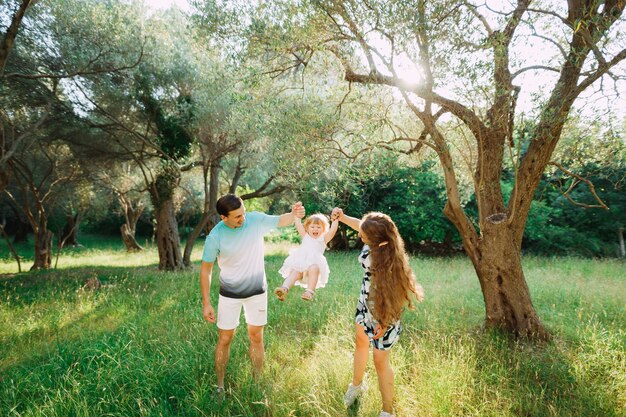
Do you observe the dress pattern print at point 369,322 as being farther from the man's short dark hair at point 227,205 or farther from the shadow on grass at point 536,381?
the man's short dark hair at point 227,205

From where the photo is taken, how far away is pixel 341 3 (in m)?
5.46

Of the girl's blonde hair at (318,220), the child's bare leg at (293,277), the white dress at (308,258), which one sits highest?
the girl's blonde hair at (318,220)

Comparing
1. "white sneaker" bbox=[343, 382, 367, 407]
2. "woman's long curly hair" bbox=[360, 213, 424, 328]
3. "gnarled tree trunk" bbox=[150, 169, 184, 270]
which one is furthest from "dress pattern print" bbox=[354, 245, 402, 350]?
"gnarled tree trunk" bbox=[150, 169, 184, 270]

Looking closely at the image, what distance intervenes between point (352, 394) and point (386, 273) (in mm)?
1459

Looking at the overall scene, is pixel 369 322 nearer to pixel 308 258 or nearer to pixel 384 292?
pixel 384 292

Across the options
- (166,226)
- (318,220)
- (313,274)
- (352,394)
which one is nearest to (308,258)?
(313,274)

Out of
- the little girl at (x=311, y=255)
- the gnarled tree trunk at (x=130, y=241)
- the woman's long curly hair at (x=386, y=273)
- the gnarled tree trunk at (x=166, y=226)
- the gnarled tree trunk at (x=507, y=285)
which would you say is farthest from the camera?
the gnarled tree trunk at (x=130, y=241)

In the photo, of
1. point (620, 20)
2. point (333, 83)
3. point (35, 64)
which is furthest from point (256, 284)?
point (35, 64)

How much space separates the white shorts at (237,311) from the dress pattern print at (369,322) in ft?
3.65

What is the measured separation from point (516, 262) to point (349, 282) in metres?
5.02

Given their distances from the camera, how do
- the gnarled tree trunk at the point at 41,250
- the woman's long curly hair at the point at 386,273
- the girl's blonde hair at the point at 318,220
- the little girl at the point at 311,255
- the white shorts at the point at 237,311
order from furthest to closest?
the gnarled tree trunk at the point at 41,250 < the girl's blonde hair at the point at 318,220 < the little girl at the point at 311,255 < the white shorts at the point at 237,311 < the woman's long curly hair at the point at 386,273

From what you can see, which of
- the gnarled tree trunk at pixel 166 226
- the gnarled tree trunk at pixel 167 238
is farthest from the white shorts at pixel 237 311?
the gnarled tree trunk at pixel 167 238

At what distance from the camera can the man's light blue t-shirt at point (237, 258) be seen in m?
3.93

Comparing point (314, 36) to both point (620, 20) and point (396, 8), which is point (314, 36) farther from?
point (620, 20)
